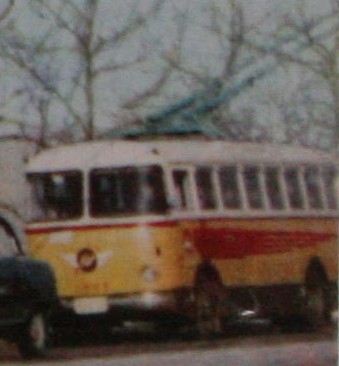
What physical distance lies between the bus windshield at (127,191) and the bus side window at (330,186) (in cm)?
400

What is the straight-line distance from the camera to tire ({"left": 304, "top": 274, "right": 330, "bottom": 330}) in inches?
1142

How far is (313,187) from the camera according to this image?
94.3 feet

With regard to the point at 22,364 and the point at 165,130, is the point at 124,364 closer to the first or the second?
the point at 22,364

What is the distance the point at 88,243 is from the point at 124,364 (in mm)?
6915

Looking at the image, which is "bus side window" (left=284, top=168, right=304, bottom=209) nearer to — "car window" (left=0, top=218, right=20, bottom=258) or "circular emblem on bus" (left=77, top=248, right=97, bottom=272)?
"circular emblem on bus" (left=77, top=248, right=97, bottom=272)

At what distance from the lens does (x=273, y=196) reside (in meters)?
27.8

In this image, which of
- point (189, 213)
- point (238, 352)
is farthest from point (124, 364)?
point (189, 213)

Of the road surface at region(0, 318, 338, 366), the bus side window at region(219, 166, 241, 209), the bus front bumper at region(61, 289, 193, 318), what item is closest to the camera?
the road surface at region(0, 318, 338, 366)

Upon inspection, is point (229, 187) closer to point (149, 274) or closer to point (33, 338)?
point (149, 274)

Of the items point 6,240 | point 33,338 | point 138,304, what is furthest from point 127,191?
point 6,240

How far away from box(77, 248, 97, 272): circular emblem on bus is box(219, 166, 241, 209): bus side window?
179 cm

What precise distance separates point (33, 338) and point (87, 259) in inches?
119

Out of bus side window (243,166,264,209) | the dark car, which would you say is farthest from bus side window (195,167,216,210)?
the dark car

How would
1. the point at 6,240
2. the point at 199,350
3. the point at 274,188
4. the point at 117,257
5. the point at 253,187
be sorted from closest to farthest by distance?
the point at 6,240
the point at 199,350
the point at 117,257
the point at 253,187
the point at 274,188
